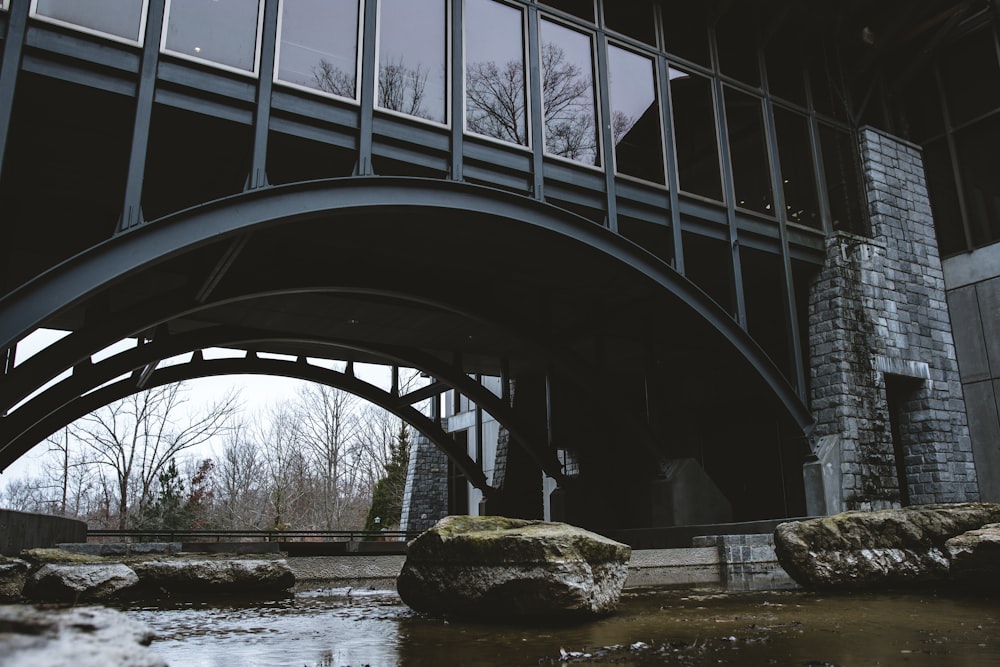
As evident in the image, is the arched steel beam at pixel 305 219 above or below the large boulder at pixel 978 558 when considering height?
above

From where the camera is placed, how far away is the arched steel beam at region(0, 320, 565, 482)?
15.4 meters

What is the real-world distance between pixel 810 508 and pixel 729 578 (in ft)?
17.2

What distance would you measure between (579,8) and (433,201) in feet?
19.8

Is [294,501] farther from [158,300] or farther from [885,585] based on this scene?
[885,585]

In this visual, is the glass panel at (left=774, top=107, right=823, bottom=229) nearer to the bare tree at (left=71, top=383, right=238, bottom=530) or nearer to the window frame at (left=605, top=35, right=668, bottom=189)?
the window frame at (left=605, top=35, right=668, bottom=189)

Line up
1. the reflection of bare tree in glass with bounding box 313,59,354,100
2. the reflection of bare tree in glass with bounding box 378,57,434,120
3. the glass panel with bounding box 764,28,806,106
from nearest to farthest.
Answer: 1. the reflection of bare tree in glass with bounding box 313,59,354,100
2. the reflection of bare tree in glass with bounding box 378,57,434,120
3. the glass panel with bounding box 764,28,806,106

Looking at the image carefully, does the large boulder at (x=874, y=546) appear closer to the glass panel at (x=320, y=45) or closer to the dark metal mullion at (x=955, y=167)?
the glass panel at (x=320, y=45)

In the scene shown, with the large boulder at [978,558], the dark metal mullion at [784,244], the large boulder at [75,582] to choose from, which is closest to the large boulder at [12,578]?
the large boulder at [75,582]

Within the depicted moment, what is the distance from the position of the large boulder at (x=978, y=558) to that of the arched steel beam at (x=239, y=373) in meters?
16.1

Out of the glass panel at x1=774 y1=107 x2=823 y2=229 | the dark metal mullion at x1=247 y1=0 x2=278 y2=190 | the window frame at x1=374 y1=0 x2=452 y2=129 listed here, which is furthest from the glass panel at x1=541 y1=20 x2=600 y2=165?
the glass panel at x1=774 y1=107 x2=823 y2=229

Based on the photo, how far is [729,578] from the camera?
9625 millimetres

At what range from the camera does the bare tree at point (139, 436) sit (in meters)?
29.9

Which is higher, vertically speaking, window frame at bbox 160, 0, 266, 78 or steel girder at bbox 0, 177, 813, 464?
window frame at bbox 160, 0, 266, 78

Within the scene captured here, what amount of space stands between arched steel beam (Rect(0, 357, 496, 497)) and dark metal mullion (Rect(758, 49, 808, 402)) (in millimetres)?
11594
